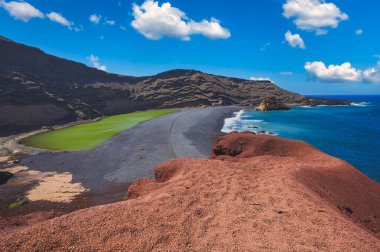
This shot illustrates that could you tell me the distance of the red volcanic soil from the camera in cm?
779

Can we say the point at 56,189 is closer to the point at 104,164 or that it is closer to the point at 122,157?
the point at 104,164

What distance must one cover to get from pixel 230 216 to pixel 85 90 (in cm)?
10300

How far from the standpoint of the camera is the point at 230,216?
9.34 meters

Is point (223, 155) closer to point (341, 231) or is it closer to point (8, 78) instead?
point (341, 231)

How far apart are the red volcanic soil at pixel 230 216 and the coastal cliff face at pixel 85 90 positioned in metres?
60.6

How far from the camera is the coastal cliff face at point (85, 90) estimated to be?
227ft

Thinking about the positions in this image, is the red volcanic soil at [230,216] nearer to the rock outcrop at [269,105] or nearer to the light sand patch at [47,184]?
the light sand patch at [47,184]

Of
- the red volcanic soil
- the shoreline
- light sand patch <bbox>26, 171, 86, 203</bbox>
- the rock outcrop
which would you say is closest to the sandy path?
the shoreline

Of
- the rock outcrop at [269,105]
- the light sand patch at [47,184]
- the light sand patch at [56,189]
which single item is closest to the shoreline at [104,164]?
the light sand patch at [47,184]

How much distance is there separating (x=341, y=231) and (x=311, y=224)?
0.82 metres

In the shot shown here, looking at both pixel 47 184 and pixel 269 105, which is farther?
pixel 269 105

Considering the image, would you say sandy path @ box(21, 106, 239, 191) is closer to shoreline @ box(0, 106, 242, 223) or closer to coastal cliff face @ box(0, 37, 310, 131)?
shoreline @ box(0, 106, 242, 223)

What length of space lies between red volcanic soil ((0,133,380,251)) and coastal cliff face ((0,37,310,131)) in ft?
199

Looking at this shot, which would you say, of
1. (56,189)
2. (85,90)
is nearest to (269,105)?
(85,90)
